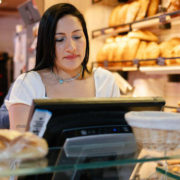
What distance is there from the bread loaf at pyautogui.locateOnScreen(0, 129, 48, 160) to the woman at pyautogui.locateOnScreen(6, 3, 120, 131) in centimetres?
59

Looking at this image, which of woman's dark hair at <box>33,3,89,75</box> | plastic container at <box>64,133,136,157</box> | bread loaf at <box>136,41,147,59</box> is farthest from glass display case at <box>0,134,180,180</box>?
bread loaf at <box>136,41,147,59</box>

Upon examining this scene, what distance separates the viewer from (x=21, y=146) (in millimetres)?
744

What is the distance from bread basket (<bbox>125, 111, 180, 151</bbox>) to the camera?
0.81 m

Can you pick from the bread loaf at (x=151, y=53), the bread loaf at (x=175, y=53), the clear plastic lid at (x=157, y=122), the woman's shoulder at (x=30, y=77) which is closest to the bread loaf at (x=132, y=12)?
the bread loaf at (x=151, y=53)

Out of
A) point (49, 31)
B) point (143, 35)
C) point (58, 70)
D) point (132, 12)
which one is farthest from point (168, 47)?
point (49, 31)

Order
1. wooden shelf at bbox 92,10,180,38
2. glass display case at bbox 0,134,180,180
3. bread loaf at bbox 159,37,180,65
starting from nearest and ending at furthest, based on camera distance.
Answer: glass display case at bbox 0,134,180,180 < wooden shelf at bbox 92,10,180,38 < bread loaf at bbox 159,37,180,65

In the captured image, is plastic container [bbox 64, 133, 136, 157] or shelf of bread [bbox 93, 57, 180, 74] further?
shelf of bread [bbox 93, 57, 180, 74]

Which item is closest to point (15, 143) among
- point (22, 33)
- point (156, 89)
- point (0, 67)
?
point (156, 89)

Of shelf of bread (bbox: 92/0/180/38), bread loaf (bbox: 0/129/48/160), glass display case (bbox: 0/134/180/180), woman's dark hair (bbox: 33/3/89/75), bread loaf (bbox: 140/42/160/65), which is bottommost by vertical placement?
glass display case (bbox: 0/134/180/180)

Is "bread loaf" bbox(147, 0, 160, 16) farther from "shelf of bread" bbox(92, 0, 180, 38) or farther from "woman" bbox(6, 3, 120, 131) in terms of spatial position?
"woman" bbox(6, 3, 120, 131)

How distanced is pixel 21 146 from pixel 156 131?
36 centimetres

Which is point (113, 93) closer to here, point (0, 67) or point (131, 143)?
point (131, 143)

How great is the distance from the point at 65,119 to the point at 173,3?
1.96 m

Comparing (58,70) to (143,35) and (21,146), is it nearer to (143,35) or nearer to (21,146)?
(21,146)
